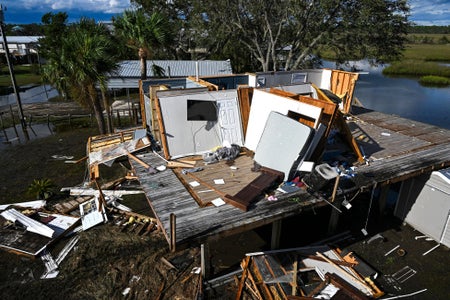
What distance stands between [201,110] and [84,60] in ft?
28.2

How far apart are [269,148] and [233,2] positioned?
26.8 m

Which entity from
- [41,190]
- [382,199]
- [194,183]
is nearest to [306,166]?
[194,183]

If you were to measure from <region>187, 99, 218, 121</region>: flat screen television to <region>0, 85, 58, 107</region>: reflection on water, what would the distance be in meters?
31.3

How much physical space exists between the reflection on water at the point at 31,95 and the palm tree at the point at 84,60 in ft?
72.4

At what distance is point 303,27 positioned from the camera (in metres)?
30.9

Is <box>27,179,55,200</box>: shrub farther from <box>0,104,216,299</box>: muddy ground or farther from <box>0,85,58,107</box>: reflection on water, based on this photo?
<box>0,85,58,107</box>: reflection on water

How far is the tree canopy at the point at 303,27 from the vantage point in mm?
27422

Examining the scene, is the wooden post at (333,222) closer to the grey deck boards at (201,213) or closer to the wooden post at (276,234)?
the wooden post at (276,234)

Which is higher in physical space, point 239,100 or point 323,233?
point 239,100

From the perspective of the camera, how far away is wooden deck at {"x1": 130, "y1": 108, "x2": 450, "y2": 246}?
8203 mm

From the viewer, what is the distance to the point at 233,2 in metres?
32.1

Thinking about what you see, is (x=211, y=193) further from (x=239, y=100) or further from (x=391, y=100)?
(x=391, y=100)

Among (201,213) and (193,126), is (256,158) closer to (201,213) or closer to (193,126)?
(193,126)

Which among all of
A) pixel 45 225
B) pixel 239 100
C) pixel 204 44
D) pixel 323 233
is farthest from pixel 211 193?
pixel 204 44
